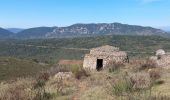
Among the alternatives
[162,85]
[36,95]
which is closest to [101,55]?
[162,85]

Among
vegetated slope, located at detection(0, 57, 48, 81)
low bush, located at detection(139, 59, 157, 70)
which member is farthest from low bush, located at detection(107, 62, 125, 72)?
vegetated slope, located at detection(0, 57, 48, 81)

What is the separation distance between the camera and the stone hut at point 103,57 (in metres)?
22.4

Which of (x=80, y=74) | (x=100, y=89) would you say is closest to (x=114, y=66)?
(x=80, y=74)

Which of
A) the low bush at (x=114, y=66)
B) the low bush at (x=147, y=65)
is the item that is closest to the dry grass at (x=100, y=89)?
the low bush at (x=147, y=65)

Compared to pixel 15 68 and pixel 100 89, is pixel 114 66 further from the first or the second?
pixel 15 68

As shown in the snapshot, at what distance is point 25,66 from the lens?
6819cm

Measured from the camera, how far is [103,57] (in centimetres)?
2258

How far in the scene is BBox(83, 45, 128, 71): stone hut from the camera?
22359 millimetres

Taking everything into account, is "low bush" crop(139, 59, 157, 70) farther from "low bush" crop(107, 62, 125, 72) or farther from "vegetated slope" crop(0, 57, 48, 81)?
"vegetated slope" crop(0, 57, 48, 81)

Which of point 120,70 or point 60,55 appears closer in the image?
point 120,70

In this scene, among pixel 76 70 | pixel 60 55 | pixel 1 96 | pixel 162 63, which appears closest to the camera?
pixel 1 96

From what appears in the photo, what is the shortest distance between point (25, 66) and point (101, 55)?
47.2 meters

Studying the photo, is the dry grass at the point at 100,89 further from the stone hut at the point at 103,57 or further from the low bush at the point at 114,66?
the stone hut at the point at 103,57

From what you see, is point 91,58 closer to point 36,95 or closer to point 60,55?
point 36,95
